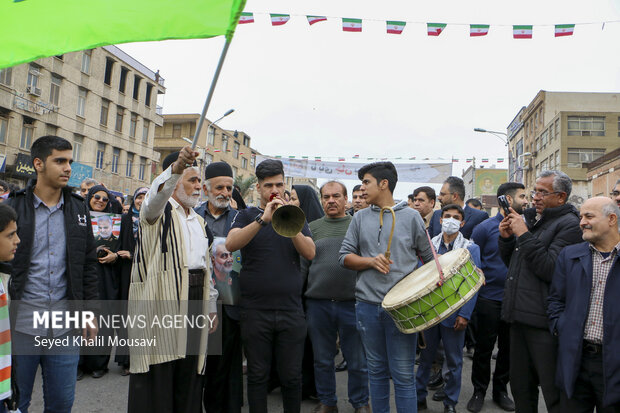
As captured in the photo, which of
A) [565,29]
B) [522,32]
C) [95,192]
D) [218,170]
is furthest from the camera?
[522,32]

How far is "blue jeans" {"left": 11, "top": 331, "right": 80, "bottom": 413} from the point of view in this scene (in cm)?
285

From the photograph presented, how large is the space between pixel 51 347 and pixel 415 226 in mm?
2854

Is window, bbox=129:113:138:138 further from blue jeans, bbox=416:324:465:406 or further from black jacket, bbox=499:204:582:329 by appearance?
black jacket, bbox=499:204:582:329

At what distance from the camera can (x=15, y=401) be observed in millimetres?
2418

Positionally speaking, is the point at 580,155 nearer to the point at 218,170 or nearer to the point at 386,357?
the point at 386,357

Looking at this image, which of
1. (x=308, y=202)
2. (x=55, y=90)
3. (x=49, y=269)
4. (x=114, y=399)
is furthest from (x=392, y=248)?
(x=55, y=90)

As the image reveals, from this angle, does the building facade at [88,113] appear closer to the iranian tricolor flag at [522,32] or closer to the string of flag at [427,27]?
the string of flag at [427,27]

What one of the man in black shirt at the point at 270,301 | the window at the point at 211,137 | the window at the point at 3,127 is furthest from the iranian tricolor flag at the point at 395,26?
the window at the point at 211,137

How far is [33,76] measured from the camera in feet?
81.2

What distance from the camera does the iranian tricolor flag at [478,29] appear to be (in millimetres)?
9359

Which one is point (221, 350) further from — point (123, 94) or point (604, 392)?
point (123, 94)

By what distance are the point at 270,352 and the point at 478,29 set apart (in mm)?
8778

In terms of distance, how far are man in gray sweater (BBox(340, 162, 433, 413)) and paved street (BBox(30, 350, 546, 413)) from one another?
49.1 inches

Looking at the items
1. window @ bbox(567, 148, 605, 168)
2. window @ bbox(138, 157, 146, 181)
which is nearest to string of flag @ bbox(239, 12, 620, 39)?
window @ bbox(138, 157, 146, 181)
